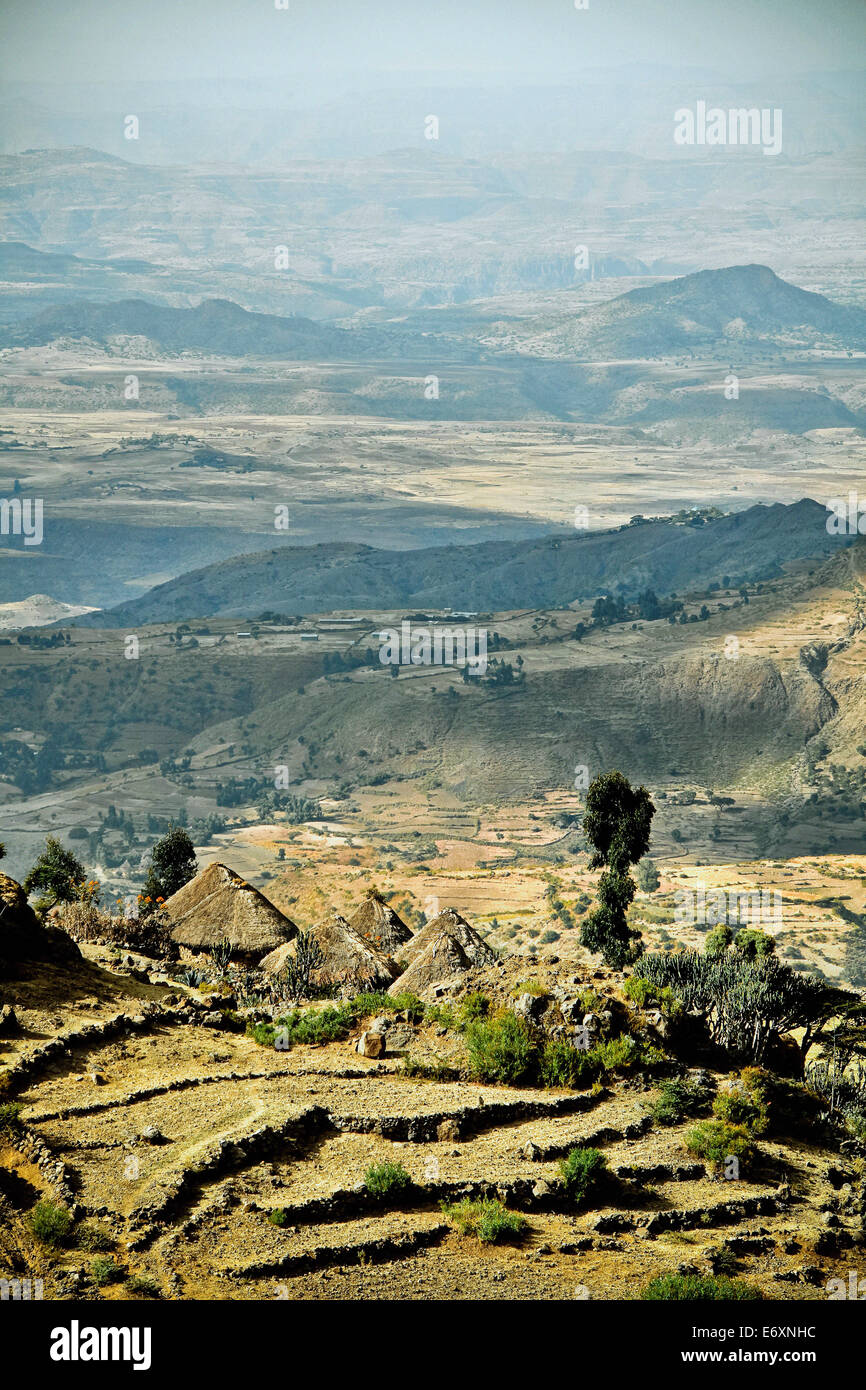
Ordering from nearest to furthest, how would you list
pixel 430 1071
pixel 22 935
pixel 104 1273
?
pixel 104 1273 < pixel 430 1071 < pixel 22 935

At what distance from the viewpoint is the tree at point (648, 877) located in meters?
74.0

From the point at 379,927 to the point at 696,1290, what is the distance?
17.9 m

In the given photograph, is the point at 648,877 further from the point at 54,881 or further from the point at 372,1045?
the point at 372,1045

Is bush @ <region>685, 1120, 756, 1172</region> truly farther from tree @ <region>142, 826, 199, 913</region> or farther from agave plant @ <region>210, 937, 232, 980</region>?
tree @ <region>142, 826, 199, 913</region>

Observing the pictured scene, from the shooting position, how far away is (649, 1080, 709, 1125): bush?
22.3 m

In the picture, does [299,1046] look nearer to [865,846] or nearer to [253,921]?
[253,921]

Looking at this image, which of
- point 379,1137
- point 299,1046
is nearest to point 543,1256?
point 379,1137

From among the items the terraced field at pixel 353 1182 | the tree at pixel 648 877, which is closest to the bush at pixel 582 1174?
the terraced field at pixel 353 1182

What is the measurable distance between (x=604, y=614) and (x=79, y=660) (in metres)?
53.7

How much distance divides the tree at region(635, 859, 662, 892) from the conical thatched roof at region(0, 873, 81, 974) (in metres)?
48.6

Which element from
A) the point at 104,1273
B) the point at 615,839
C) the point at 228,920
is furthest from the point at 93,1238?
the point at 615,839

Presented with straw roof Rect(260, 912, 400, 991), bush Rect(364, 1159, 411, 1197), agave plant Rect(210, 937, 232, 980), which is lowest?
agave plant Rect(210, 937, 232, 980)

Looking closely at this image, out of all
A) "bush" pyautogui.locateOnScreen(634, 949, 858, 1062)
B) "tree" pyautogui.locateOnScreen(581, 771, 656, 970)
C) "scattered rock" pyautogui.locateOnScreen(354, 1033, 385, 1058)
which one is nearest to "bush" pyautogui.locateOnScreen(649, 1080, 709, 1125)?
"bush" pyautogui.locateOnScreen(634, 949, 858, 1062)

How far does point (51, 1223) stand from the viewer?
58.4 ft
